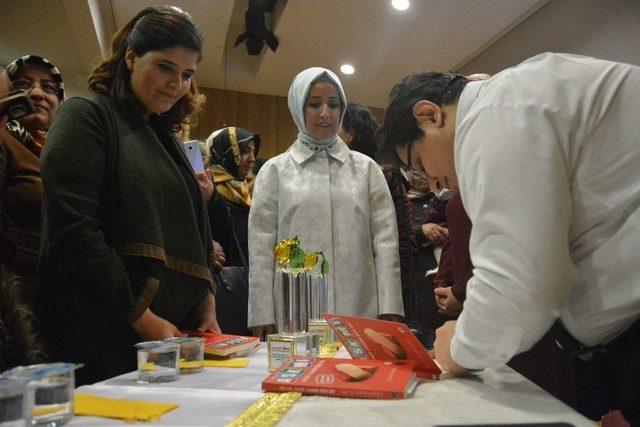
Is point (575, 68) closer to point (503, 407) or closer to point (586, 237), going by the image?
point (586, 237)

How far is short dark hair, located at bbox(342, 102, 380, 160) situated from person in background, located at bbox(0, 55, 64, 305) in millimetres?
1200

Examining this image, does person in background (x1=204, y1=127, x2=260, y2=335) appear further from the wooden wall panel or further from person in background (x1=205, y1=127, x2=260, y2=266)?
the wooden wall panel

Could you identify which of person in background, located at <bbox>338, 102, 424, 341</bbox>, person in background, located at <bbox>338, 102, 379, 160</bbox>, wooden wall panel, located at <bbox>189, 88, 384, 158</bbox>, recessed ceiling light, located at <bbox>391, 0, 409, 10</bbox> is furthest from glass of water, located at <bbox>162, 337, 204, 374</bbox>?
wooden wall panel, located at <bbox>189, 88, 384, 158</bbox>

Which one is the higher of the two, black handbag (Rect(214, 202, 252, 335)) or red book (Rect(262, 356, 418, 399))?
black handbag (Rect(214, 202, 252, 335))

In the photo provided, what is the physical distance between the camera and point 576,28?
367 cm

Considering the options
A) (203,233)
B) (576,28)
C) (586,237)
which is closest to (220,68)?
(576,28)

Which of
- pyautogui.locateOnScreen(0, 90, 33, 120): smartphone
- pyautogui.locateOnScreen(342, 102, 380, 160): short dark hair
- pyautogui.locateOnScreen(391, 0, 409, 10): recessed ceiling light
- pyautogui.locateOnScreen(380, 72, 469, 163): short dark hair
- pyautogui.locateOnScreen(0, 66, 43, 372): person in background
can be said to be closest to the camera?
pyautogui.locateOnScreen(0, 66, 43, 372): person in background

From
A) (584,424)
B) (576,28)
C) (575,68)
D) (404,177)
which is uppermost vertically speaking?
(576,28)

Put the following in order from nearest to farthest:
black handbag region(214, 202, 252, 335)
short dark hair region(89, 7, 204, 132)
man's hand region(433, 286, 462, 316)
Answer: short dark hair region(89, 7, 204, 132), man's hand region(433, 286, 462, 316), black handbag region(214, 202, 252, 335)

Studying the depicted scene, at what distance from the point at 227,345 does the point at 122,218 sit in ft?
1.17

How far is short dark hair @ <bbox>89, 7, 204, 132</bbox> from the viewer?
1.26 meters

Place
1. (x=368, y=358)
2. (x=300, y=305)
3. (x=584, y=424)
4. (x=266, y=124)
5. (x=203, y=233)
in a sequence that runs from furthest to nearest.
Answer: (x=266, y=124) < (x=203, y=233) < (x=300, y=305) < (x=368, y=358) < (x=584, y=424)

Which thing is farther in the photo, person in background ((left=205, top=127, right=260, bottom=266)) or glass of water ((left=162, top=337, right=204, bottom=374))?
person in background ((left=205, top=127, right=260, bottom=266))

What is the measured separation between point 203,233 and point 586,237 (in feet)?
3.13
